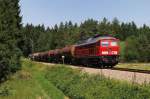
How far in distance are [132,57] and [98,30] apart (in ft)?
243

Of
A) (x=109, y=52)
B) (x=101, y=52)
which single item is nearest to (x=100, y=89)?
(x=101, y=52)

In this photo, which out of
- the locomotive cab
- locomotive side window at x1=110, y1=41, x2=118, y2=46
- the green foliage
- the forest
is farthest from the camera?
locomotive side window at x1=110, y1=41, x2=118, y2=46

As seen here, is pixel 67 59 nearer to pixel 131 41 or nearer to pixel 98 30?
pixel 131 41

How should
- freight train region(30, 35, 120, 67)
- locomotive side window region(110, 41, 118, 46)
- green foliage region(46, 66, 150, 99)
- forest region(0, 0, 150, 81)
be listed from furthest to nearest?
locomotive side window region(110, 41, 118, 46) → freight train region(30, 35, 120, 67) → forest region(0, 0, 150, 81) → green foliage region(46, 66, 150, 99)

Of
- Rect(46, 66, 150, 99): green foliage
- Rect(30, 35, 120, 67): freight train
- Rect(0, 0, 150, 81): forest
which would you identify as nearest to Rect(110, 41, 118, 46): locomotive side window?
Rect(30, 35, 120, 67): freight train

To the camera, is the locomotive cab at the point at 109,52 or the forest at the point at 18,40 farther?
the locomotive cab at the point at 109,52

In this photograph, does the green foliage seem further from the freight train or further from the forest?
the freight train

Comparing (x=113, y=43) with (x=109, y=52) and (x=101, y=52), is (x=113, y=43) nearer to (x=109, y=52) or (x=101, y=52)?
(x=109, y=52)

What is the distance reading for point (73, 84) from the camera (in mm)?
35188

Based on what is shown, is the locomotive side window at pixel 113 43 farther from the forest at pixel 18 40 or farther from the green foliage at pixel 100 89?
the green foliage at pixel 100 89

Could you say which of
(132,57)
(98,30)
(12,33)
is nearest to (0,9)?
(12,33)

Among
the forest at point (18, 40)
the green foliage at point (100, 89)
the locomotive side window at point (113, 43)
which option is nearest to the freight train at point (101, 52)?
the locomotive side window at point (113, 43)

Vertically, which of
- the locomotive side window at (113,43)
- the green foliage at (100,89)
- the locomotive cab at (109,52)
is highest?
the locomotive side window at (113,43)

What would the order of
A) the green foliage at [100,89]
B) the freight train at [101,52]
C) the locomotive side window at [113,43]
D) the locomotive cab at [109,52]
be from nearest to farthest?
the green foliage at [100,89] → the locomotive cab at [109,52] → the freight train at [101,52] → the locomotive side window at [113,43]
